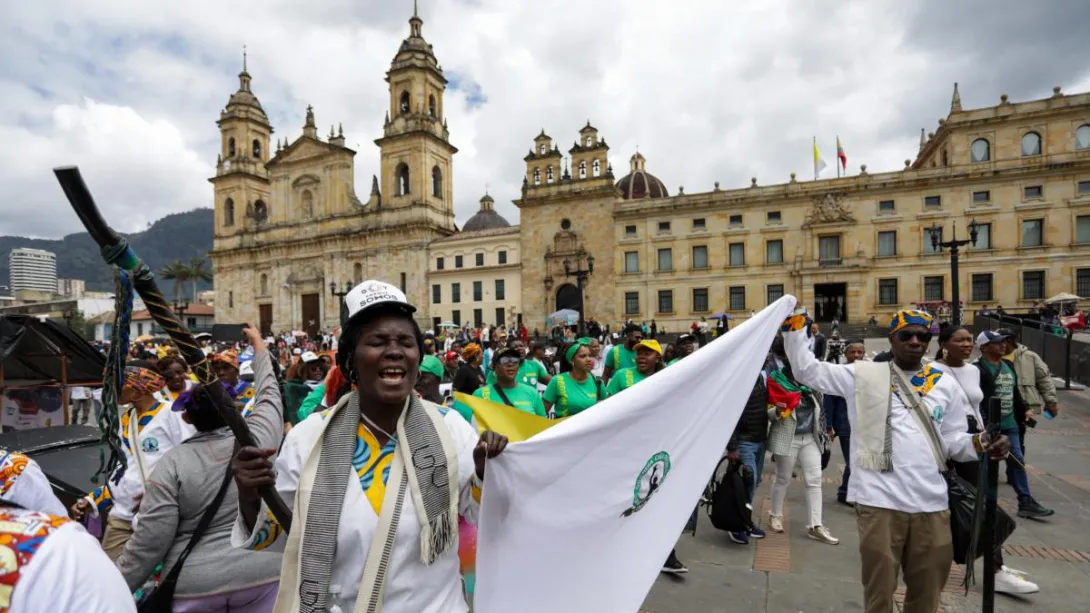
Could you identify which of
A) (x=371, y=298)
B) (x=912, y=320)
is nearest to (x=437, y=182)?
(x=912, y=320)

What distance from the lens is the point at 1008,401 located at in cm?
573

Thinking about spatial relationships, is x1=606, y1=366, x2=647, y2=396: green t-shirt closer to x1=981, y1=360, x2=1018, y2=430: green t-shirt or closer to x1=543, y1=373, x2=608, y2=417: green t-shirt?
x1=543, y1=373, x2=608, y2=417: green t-shirt

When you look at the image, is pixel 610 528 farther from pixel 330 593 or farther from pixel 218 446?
pixel 218 446

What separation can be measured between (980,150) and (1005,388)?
3607cm

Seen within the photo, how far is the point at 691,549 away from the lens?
5180 millimetres

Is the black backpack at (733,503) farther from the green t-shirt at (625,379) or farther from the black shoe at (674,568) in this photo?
the green t-shirt at (625,379)

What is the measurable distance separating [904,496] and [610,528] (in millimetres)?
1905

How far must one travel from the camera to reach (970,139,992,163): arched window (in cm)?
3291

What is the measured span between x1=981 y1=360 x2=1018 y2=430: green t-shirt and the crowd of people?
1.96 meters

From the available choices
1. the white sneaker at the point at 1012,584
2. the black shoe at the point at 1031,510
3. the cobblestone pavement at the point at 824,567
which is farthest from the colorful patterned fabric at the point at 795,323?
the black shoe at the point at 1031,510

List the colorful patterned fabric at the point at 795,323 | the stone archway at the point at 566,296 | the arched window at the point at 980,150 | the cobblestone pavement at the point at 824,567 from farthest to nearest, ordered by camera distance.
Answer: the stone archway at the point at 566,296 < the arched window at the point at 980,150 < the cobblestone pavement at the point at 824,567 < the colorful patterned fabric at the point at 795,323

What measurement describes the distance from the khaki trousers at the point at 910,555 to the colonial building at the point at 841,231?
104 feet

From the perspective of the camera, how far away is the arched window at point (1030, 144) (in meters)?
32.3

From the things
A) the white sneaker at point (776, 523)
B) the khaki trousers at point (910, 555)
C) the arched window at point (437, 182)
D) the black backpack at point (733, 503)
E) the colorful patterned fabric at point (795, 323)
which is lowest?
the white sneaker at point (776, 523)
